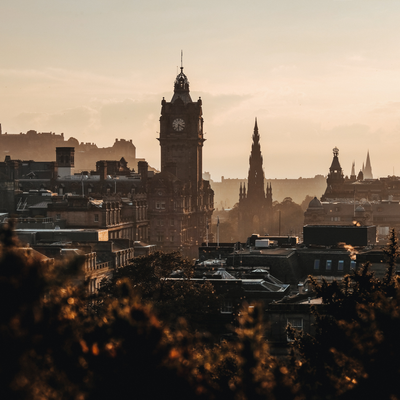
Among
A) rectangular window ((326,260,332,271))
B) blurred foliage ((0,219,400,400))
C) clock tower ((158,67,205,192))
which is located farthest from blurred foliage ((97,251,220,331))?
clock tower ((158,67,205,192))

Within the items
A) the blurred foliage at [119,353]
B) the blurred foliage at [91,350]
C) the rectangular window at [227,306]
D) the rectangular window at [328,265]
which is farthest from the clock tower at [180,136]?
the blurred foliage at [91,350]

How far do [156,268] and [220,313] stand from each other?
12533 mm

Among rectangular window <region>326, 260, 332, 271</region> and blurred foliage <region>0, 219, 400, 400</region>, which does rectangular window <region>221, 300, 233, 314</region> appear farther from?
blurred foliage <region>0, 219, 400, 400</region>

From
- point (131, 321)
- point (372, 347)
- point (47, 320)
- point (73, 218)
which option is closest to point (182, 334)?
point (131, 321)

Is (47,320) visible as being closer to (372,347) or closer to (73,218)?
(372,347)

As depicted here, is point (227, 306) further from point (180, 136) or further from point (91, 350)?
point (180, 136)

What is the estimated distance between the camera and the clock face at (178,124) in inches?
6663

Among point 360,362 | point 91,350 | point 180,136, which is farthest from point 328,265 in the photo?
point 180,136

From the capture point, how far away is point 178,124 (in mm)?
169375

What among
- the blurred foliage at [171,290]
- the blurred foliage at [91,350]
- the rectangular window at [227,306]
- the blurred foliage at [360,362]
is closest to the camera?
the blurred foliage at [91,350]

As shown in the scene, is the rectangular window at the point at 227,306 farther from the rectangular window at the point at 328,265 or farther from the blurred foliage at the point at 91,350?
the blurred foliage at the point at 91,350

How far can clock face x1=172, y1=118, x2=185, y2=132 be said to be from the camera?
169250 mm

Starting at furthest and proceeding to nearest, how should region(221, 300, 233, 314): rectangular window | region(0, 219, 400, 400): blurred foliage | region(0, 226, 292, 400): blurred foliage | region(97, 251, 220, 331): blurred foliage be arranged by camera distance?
1. region(221, 300, 233, 314): rectangular window
2. region(97, 251, 220, 331): blurred foliage
3. region(0, 219, 400, 400): blurred foliage
4. region(0, 226, 292, 400): blurred foliage

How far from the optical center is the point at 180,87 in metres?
174
